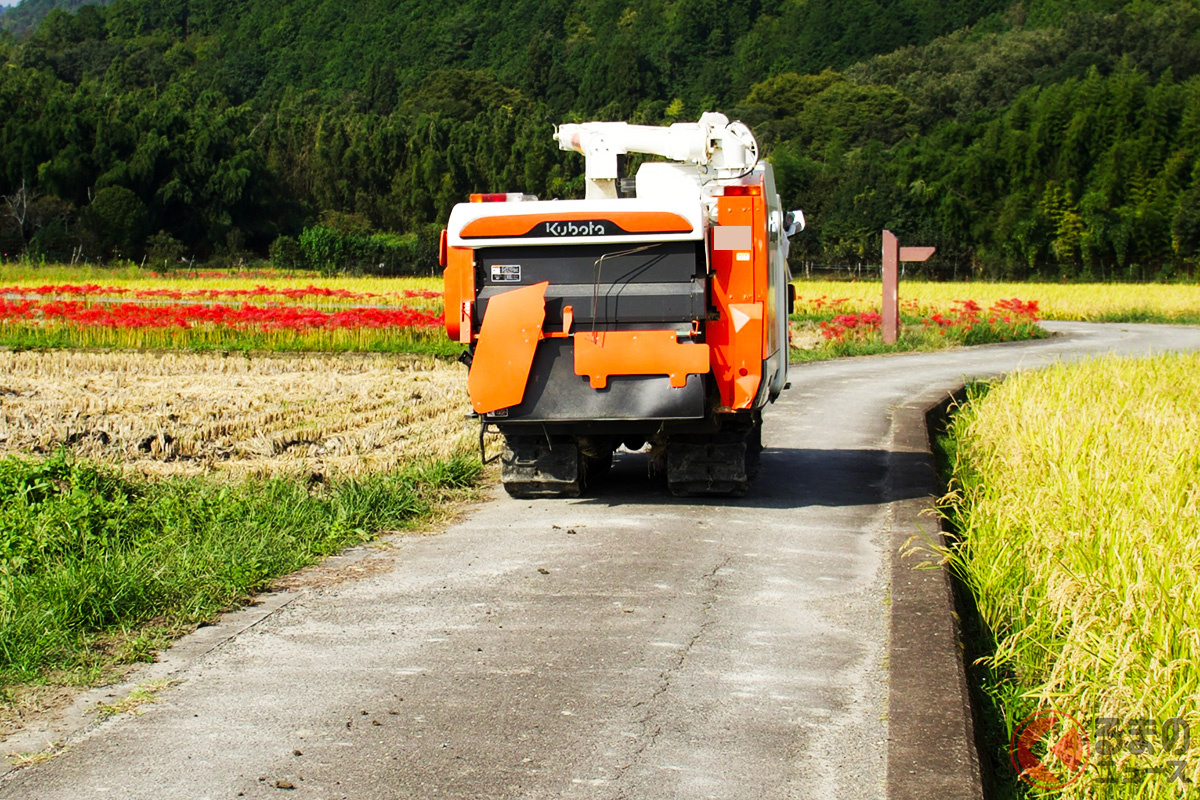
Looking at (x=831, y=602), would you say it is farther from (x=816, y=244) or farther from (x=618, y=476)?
(x=816, y=244)

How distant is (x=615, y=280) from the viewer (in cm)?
847

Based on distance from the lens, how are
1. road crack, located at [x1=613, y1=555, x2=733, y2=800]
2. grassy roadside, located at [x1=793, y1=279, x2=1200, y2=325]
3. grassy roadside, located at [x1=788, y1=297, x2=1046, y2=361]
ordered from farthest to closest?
grassy roadside, located at [x1=793, y1=279, x2=1200, y2=325] → grassy roadside, located at [x1=788, y1=297, x2=1046, y2=361] → road crack, located at [x1=613, y1=555, x2=733, y2=800]

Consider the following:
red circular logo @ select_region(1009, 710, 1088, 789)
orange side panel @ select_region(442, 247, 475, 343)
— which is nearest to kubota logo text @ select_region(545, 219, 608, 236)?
orange side panel @ select_region(442, 247, 475, 343)

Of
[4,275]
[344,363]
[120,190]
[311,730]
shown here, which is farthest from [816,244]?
[311,730]

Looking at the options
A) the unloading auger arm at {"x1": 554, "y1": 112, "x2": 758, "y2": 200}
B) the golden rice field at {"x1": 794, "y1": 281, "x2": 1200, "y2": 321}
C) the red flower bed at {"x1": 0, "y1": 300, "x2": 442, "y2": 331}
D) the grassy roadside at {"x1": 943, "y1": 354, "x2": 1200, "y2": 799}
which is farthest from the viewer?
the golden rice field at {"x1": 794, "y1": 281, "x2": 1200, "y2": 321}

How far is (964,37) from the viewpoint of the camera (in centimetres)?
14788

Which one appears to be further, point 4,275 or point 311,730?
point 4,275

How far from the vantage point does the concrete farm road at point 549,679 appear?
4.21 meters

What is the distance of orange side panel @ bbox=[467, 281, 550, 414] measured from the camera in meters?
8.42

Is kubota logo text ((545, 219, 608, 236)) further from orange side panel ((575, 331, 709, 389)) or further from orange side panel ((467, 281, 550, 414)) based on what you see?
orange side panel ((575, 331, 709, 389))

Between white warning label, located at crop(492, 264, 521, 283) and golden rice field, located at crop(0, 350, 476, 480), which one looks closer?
white warning label, located at crop(492, 264, 521, 283)

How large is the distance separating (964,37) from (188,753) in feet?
510

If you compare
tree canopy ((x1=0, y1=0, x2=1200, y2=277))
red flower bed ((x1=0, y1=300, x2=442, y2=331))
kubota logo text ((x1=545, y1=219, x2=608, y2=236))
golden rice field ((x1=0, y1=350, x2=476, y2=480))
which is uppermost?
tree canopy ((x1=0, y1=0, x2=1200, y2=277))

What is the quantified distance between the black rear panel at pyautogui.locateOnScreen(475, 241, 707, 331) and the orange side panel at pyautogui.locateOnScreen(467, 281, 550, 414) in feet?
0.39
